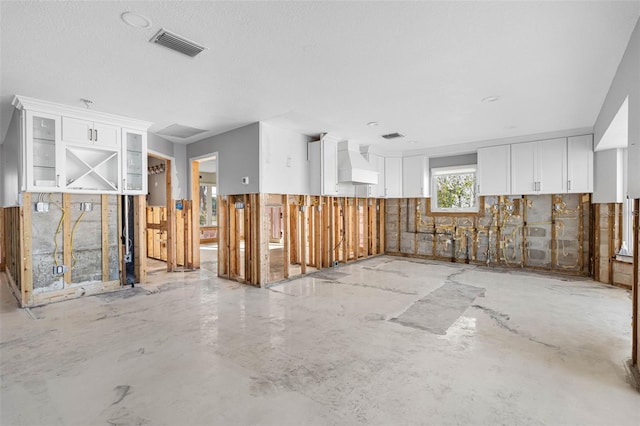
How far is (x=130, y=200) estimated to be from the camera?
5.23 metres

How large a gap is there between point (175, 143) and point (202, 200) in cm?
553

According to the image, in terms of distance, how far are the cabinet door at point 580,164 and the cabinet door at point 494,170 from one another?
38.2 inches

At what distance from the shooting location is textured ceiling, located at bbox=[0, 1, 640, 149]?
2.28 meters

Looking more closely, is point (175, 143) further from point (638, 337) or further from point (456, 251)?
point (638, 337)

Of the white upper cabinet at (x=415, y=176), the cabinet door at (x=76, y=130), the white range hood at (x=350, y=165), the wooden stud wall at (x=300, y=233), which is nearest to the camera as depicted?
the cabinet door at (x=76, y=130)

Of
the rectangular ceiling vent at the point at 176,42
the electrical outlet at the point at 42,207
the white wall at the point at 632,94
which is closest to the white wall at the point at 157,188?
the electrical outlet at the point at 42,207

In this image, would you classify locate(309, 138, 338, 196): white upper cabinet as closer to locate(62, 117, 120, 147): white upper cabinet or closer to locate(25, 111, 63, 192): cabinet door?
locate(62, 117, 120, 147): white upper cabinet

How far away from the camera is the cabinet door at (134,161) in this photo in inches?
194

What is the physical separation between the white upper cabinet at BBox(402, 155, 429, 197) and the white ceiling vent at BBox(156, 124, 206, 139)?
4.83 m

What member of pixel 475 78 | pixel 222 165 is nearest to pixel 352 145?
pixel 222 165

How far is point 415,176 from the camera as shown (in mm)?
7773

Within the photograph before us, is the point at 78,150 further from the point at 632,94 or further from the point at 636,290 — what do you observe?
the point at 636,290

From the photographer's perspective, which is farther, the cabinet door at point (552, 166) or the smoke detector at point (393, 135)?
the smoke detector at point (393, 135)

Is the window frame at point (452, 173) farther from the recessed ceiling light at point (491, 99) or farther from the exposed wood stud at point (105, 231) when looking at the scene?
the exposed wood stud at point (105, 231)
